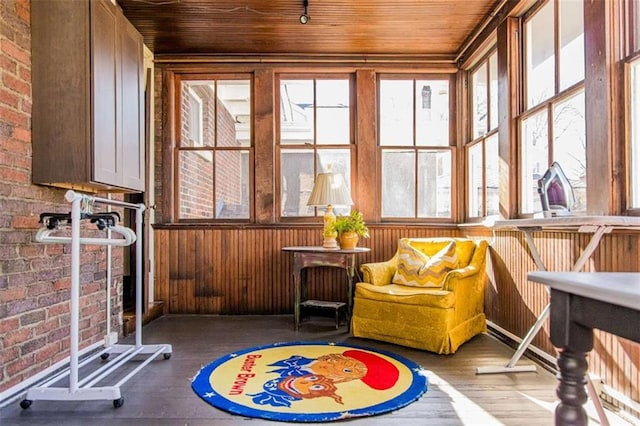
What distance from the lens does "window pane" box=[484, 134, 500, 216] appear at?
346cm

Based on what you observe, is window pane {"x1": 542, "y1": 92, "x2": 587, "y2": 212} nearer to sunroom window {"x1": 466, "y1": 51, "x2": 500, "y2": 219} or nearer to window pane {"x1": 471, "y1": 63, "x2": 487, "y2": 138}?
sunroom window {"x1": 466, "y1": 51, "x2": 500, "y2": 219}

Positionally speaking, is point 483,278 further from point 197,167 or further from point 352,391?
point 197,167

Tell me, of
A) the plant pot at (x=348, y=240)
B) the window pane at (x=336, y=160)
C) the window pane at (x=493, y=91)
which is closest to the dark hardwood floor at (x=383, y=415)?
the plant pot at (x=348, y=240)

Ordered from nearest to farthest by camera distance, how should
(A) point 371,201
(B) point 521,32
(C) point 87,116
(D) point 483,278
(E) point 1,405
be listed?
1. (E) point 1,405
2. (C) point 87,116
3. (B) point 521,32
4. (D) point 483,278
5. (A) point 371,201

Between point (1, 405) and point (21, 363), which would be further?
point (21, 363)

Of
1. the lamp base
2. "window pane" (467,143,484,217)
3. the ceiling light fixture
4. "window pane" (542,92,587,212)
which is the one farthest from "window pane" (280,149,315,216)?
"window pane" (542,92,587,212)

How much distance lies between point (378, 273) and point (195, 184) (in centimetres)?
213

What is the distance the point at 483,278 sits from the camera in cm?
340

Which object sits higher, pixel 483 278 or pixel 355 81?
pixel 355 81

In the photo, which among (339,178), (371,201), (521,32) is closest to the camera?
(521,32)

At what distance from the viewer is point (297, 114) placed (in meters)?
4.25

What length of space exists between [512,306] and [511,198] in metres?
0.83

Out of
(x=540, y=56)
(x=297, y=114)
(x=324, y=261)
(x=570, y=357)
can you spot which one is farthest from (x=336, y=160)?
(x=570, y=357)

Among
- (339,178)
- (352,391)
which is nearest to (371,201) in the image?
(339,178)
